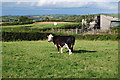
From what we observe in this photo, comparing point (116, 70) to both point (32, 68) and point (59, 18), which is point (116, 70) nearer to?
point (32, 68)

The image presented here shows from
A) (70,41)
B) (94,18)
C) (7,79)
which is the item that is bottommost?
(7,79)

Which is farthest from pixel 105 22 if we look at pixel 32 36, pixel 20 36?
pixel 20 36

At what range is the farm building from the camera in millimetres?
51859

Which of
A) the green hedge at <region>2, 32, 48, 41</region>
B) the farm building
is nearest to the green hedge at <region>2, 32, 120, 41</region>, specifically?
the green hedge at <region>2, 32, 48, 41</region>

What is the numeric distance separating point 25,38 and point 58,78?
23435 mm

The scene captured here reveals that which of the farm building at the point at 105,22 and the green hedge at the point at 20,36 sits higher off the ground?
the farm building at the point at 105,22

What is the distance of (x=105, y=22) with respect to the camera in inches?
2082

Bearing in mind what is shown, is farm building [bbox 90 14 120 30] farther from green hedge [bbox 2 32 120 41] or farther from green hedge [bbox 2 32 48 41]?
green hedge [bbox 2 32 48 41]

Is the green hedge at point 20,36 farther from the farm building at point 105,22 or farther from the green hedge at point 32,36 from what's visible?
the farm building at point 105,22

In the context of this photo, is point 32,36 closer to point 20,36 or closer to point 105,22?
point 20,36

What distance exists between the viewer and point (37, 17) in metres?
71.1

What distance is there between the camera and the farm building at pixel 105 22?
170ft

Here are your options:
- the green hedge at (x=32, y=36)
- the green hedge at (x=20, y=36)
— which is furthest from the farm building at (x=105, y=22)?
the green hedge at (x=20, y=36)

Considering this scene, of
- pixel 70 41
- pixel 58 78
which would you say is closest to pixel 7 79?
pixel 58 78
